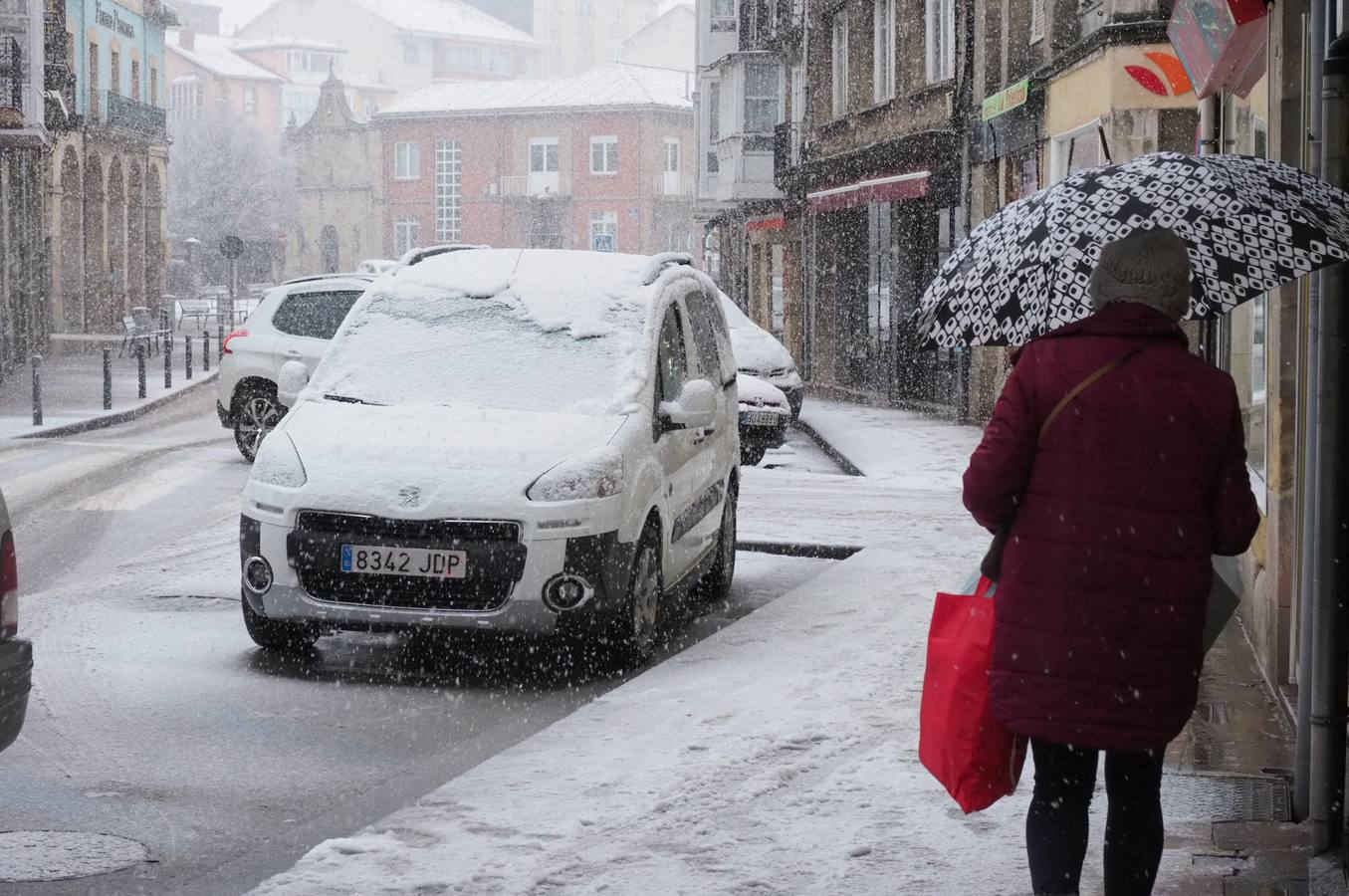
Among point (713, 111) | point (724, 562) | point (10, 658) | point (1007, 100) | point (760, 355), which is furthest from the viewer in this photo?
point (713, 111)

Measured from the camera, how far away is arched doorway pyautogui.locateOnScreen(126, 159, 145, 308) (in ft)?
176

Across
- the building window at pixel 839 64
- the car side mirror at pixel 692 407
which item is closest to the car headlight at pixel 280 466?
the car side mirror at pixel 692 407

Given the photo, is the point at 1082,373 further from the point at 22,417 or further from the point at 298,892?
the point at 22,417

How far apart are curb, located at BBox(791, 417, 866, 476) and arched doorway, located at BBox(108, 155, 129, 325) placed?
102 ft

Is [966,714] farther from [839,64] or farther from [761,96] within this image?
[761,96]

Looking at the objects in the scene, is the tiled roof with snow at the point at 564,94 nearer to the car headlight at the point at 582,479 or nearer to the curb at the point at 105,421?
the curb at the point at 105,421

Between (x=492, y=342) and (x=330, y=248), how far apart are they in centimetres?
8490

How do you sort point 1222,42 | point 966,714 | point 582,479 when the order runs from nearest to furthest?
point 966,714, point 582,479, point 1222,42

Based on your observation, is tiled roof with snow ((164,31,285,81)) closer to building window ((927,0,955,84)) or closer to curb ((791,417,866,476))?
building window ((927,0,955,84))

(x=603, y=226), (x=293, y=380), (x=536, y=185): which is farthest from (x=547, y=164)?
(x=293, y=380)

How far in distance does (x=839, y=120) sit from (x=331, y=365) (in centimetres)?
2599

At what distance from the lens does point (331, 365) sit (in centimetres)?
897

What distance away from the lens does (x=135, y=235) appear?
54.4 m

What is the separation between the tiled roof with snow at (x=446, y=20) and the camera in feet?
399
